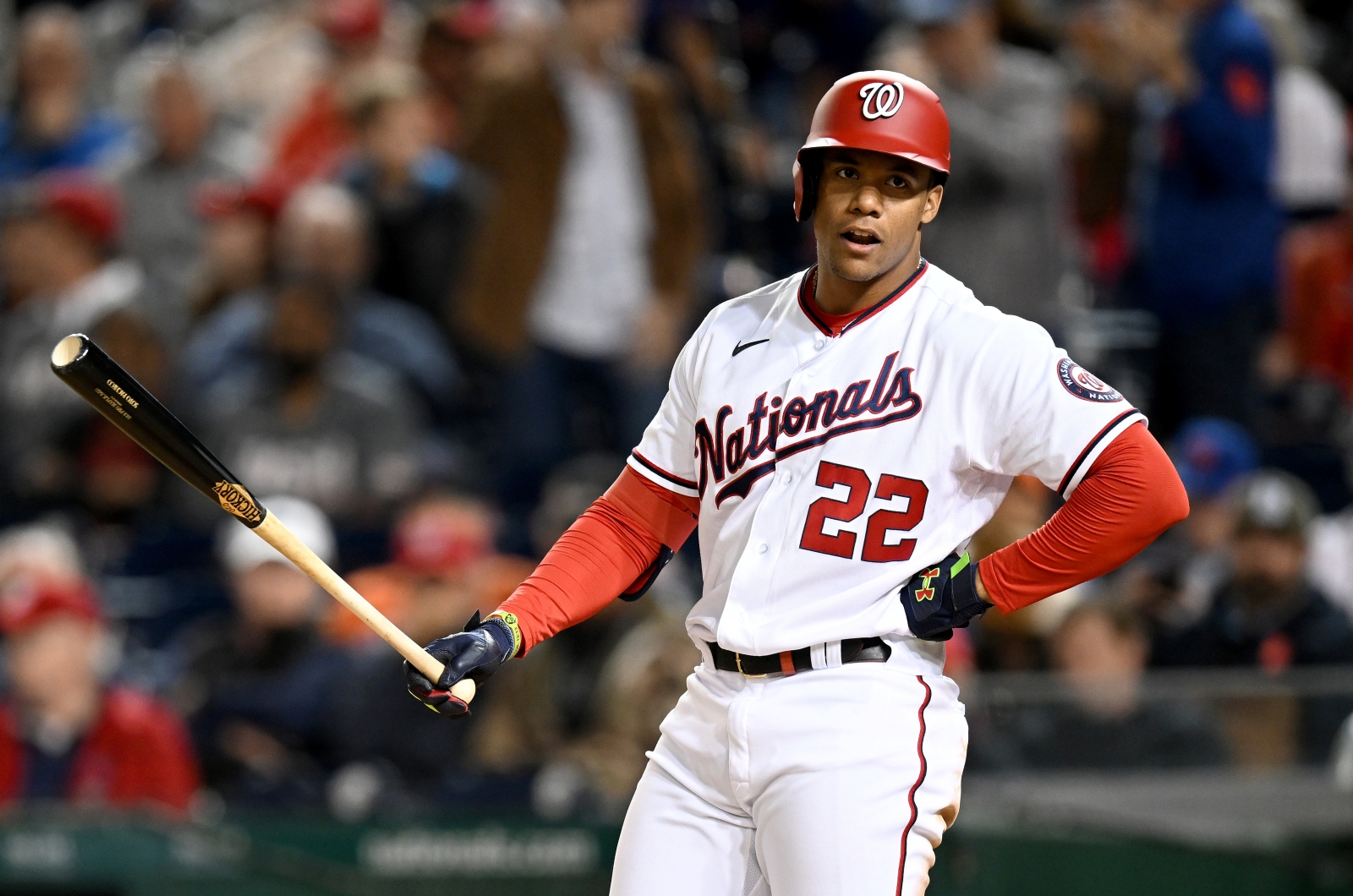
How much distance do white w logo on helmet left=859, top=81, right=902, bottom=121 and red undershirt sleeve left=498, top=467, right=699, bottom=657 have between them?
75 centimetres

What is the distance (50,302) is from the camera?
7.93 m

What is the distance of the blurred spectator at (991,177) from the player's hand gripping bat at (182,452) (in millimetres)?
4287

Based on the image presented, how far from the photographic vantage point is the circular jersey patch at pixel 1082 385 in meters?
2.99

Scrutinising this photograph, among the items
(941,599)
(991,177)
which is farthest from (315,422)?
(941,599)

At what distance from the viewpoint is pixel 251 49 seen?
32.6ft

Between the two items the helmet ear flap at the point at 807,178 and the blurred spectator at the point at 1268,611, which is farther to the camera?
the blurred spectator at the point at 1268,611

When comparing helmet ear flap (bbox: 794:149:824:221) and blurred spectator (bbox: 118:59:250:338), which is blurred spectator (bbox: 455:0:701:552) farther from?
→ helmet ear flap (bbox: 794:149:824:221)

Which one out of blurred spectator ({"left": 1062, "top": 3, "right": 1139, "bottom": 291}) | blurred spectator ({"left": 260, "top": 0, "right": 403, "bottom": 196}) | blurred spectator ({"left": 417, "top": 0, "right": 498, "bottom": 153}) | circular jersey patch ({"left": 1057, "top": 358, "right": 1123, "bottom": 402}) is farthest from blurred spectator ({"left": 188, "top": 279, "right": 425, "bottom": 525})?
circular jersey patch ({"left": 1057, "top": 358, "right": 1123, "bottom": 402})

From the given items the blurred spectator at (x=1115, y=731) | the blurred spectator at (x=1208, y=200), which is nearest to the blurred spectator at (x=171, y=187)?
the blurred spectator at (x=1208, y=200)

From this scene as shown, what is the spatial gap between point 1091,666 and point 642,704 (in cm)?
132

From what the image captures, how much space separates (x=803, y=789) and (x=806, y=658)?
0.21m

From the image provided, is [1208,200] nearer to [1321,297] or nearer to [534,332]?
[1321,297]

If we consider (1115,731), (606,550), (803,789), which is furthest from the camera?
(1115,731)

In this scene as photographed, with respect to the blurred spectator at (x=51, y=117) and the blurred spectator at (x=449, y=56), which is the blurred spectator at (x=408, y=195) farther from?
the blurred spectator at (x=51, y=117)
